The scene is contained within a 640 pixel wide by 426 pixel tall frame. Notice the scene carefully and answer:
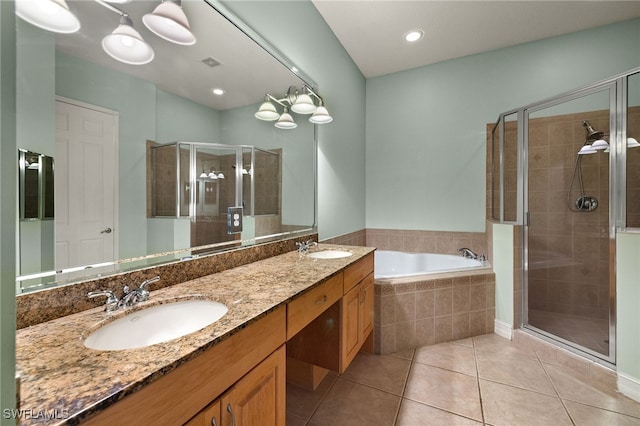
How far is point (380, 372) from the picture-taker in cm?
186

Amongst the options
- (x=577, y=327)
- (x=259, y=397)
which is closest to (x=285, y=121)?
(x=259, y=397)

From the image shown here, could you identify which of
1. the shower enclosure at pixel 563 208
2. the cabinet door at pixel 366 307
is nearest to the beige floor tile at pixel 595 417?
the shower enclosure at pixel 563 208

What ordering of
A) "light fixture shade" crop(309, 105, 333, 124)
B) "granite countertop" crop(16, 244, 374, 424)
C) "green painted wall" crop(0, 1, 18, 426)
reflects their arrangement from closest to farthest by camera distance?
"green painted wall" crop(0, 1, 18, 426), "granite countertop" crop(16, 244, 374, 424), "light fixture shade" crop(309, 105, 333, 124)

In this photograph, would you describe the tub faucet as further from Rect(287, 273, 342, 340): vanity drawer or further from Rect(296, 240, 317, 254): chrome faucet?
Rect(287, 273, 342, 340): vanity drawer

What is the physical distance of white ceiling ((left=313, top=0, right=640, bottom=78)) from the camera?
218 centimetres

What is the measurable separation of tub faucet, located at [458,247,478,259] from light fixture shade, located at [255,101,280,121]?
A: 7.86 ft

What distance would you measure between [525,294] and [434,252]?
92 cm

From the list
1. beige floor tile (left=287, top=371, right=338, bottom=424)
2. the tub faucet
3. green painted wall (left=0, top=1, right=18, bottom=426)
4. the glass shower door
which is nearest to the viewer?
green painted wall (left=0, top=1, right=18, bottom=426)

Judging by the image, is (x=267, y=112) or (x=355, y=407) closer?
(x=355, y=407)

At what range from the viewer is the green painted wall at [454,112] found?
8.20ft

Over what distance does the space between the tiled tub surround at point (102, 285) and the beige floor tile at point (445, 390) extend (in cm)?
135

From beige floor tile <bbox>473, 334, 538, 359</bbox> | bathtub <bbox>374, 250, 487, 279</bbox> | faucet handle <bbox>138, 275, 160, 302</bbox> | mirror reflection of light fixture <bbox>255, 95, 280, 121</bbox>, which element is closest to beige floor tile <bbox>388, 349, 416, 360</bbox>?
beige floor tile <bbox>473, 334, 538, 359</bbox>

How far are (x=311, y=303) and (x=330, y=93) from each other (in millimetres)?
1990

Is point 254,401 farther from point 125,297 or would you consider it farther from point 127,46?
point 127,46
